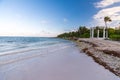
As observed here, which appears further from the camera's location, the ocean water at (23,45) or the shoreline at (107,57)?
the ocean water at (23,45)

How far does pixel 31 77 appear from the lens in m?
6.74

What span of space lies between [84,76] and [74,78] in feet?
1.77

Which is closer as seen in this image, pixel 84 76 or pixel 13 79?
pixel 13 79

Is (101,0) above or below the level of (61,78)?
above

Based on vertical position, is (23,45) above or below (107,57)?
below

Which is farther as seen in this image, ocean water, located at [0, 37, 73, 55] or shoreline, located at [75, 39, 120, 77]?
ocean water, located at [0, 37, 73, 55]

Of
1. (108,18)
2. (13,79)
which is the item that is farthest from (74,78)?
(108,18)

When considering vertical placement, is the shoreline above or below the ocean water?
above

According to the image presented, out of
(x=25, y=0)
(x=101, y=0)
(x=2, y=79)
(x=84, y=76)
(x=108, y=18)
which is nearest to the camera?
(x=2, y=79)

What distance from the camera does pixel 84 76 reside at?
6.87m

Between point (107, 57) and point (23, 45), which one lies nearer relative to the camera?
point (107, 57)

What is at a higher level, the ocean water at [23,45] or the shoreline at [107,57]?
the shoreline at [107,57]

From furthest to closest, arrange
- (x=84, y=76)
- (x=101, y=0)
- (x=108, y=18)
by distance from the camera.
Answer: (x=108, y=18) < (x=101, y=0) < (x=84, y=76)

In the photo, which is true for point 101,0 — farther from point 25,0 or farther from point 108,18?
point 108,18
